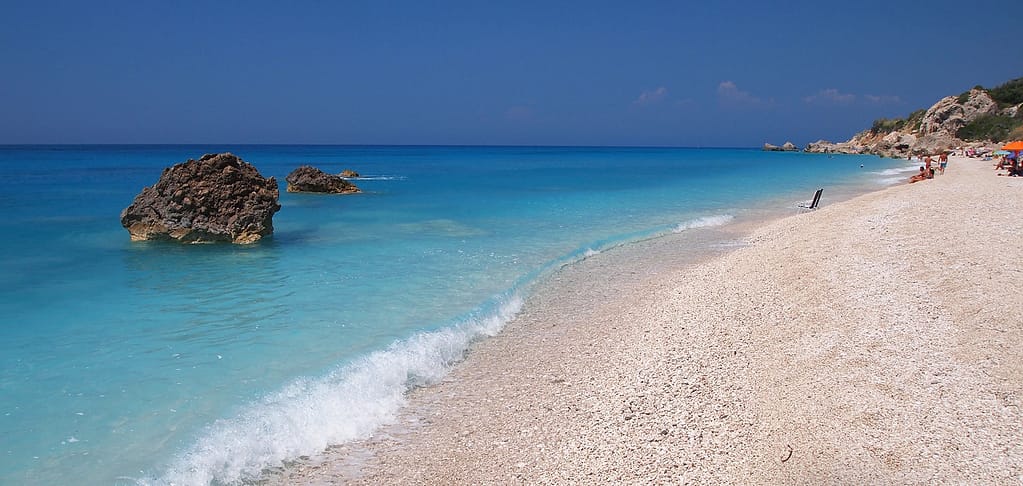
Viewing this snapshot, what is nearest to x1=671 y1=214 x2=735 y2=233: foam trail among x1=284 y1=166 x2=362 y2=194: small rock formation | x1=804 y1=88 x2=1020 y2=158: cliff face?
x1=284 y1=166 x2=362 y2=194: small rock formation

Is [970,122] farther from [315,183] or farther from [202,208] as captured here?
[202,208]

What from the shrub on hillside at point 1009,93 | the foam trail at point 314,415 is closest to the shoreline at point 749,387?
the foam trail at point 314,415

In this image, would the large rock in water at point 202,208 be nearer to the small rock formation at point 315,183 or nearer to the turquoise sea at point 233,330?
the turquoise sea at point 233,330

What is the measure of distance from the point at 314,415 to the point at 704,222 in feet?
56.0

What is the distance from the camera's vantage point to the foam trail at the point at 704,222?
1902 centimetres

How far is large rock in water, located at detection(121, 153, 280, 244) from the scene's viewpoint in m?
16.0

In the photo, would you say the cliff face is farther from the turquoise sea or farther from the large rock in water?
the large rock in water

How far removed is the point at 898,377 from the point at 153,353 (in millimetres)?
9033

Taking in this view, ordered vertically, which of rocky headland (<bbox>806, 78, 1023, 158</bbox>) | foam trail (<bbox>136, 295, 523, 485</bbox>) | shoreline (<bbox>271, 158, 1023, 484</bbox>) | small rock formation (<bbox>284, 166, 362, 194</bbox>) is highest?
rocky headland (<bbox>806, 78, 1023, 158</bbox>)

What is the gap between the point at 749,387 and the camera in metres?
5.87

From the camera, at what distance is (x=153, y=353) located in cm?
762

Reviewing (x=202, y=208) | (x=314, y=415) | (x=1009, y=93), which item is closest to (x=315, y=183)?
(x=202, y=208)

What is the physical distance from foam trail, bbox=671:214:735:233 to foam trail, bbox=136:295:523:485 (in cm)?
1277

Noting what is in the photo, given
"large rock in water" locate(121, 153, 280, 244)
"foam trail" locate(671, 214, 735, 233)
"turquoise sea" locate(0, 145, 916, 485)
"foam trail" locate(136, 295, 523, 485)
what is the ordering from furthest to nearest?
"foam trail" locate(671, 214, 735, 233) < "large rock in water" locate(121, 153, 280, 244) < "turquoise sea" locate(0, 145, 916, 485) < "foam trail" locate(136, 295, 523, 485)
